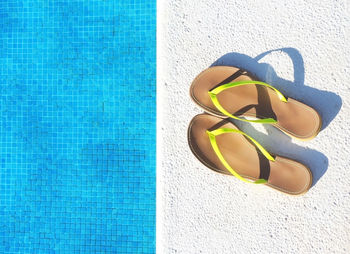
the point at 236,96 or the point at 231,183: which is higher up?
the point at 236,96

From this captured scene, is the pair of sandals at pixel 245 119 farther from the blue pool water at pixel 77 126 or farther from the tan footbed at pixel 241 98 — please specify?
the blue pool water at pixel 77 126

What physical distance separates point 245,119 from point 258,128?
0.09 metres

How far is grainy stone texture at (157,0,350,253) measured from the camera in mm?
1129

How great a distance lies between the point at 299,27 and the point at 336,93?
308 millimetres

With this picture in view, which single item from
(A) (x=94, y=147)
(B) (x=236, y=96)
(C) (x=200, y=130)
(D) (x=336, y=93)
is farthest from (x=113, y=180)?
(D) (x=336, y=93)

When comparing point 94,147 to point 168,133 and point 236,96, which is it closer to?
point 168,133

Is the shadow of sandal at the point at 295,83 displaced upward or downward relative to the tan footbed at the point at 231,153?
upward

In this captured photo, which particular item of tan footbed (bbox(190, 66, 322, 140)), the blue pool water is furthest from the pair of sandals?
the blue pool water

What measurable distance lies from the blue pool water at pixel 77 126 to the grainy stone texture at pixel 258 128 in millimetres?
94

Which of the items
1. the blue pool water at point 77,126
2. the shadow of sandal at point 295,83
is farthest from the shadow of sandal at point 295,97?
the blue pool water at point 77,126

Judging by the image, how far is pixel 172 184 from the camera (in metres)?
1.20

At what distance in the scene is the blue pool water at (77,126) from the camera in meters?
1.21

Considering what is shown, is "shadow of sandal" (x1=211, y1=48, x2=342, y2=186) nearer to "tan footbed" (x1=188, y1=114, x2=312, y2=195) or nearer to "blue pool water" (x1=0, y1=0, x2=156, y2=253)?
"tan footbed" (x1=188, y1=114, x2=312, y2=195)

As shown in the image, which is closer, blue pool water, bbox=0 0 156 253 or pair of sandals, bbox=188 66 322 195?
pair of sandals, bbox=188 66 322 195
